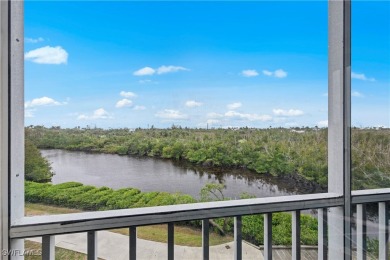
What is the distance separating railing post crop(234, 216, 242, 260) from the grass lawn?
0.11 feet

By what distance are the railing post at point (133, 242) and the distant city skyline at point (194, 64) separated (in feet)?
1.52

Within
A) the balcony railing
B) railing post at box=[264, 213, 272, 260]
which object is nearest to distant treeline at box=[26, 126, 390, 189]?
the balcony railing

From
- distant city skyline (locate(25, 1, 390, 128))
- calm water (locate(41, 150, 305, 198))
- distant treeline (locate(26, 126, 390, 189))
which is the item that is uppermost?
distant city skyline (locate(25, 1, 390, 128))

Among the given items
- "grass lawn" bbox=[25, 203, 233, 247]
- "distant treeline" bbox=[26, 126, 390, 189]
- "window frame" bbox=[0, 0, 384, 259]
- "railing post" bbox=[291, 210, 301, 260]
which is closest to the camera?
"window frame" bbox=[0, 0, 384, 259]

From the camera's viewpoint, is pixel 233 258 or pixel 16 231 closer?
pixel 16 231

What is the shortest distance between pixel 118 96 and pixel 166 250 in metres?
0.73

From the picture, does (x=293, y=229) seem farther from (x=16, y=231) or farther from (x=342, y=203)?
(x=16, y=231)

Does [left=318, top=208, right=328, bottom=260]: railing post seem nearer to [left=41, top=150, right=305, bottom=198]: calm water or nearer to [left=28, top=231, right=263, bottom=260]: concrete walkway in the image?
[left=41, top=150, right=305, bottom=198]: calm water

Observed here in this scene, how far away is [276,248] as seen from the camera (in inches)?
50.5

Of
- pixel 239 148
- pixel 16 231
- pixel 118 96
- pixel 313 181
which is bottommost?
pixel 16 231

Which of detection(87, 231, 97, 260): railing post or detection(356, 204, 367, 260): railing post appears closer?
detection(87, 231, 97, 260): railing post

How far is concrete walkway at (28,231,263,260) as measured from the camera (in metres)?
1.10

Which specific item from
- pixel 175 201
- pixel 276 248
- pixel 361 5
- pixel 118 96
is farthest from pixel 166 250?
pixel 361 5

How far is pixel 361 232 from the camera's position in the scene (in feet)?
4.35
